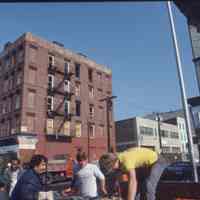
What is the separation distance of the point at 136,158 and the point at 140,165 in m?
0.20

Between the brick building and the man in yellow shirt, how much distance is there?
80.5ft

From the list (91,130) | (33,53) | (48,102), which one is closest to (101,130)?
(91,130)

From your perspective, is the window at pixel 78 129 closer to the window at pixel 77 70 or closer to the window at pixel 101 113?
the window at pixel 101 113

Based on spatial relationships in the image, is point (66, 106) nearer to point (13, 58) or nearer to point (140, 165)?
point (13, 58)

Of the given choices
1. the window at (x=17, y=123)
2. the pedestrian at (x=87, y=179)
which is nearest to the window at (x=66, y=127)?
the window at (x=17, y=123)

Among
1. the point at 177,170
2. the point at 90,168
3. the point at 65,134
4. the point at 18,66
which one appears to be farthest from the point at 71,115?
the point at 90,168

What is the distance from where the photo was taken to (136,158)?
407cm

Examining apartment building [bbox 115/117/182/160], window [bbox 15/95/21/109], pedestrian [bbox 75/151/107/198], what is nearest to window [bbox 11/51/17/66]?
window [bbox 15/95/21/109]

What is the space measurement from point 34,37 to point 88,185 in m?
28.3

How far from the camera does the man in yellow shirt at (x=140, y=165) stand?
365 cm

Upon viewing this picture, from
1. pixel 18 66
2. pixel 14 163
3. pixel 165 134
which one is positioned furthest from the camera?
pixel 165 134

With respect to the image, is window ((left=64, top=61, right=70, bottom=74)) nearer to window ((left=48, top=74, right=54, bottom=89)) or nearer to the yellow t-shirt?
window ((left=48, top=74, right=54, bottom=89))

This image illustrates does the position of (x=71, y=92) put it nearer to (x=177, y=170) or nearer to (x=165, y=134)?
(x=177, y=170)

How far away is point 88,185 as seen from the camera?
18.4ft
